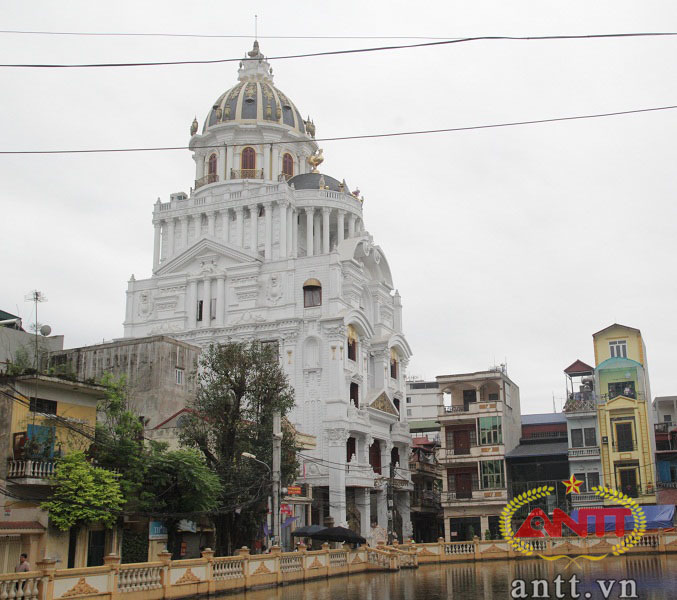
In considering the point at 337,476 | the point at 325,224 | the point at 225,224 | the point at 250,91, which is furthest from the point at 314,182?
the point at 337,476

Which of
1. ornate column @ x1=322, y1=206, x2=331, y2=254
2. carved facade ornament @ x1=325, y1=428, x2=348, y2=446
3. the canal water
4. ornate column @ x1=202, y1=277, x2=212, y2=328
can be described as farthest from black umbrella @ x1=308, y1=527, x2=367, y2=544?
ornate column @ x1=322, y1=206, x2=331, y2=254

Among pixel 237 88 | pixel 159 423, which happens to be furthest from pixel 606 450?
pixel 237 88

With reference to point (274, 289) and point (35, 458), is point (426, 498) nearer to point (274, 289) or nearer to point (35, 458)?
point (274, 289)

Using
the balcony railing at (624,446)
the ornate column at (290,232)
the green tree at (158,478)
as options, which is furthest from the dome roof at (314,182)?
the green tree at (158,478)

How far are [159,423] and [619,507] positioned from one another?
29.4 m

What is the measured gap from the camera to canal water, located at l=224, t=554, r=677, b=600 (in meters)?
27.0

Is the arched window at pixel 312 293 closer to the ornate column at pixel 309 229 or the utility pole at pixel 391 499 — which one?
the ornate column at pixel 309 229

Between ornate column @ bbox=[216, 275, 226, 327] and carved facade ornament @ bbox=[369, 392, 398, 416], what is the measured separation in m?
12.7

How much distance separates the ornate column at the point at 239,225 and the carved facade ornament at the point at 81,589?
4590cm

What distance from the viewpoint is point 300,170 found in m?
78.8

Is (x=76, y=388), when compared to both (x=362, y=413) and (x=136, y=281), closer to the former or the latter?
(x=362, y=413)

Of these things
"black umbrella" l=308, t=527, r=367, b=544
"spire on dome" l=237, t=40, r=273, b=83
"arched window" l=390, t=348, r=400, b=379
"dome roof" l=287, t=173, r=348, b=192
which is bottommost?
"black umbrella" l=308, t=527, r=367, b=544

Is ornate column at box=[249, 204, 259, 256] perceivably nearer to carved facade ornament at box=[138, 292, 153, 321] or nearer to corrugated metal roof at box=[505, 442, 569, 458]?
carved facade ornament at box=[138, 292, 153, 321]

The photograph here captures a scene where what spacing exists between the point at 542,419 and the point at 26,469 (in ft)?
158
